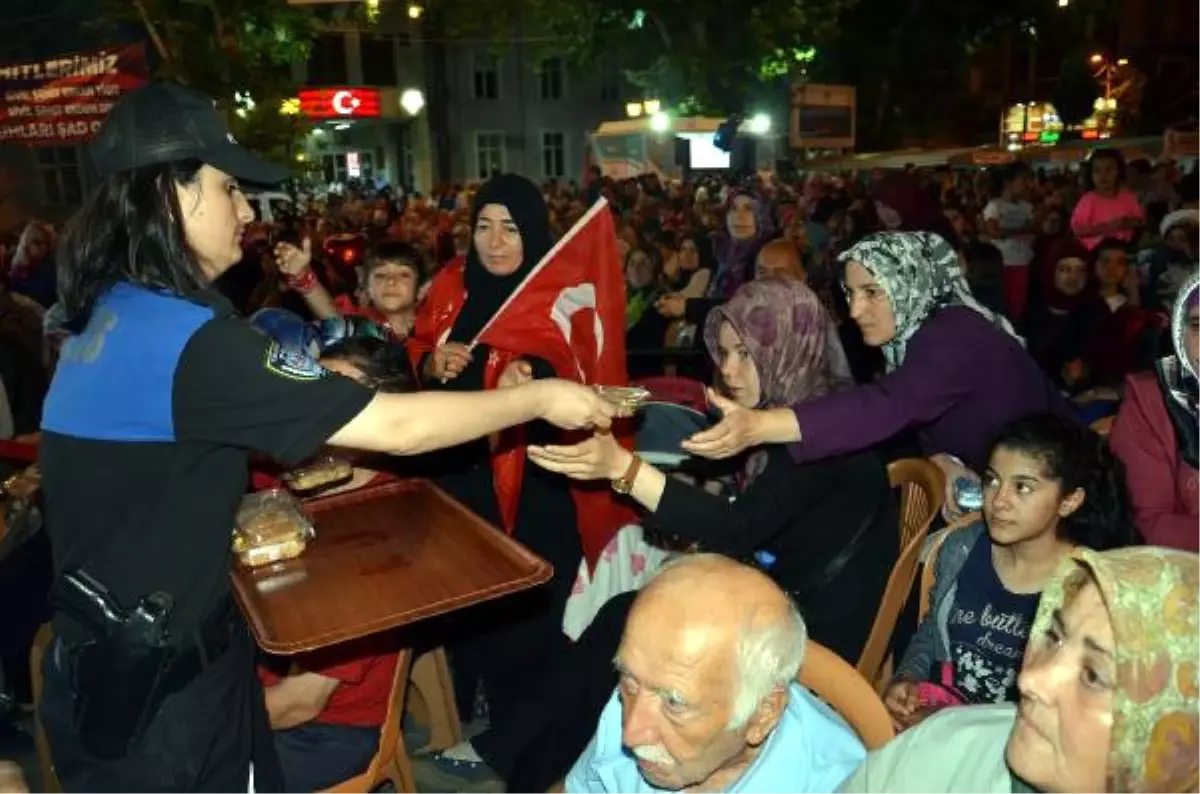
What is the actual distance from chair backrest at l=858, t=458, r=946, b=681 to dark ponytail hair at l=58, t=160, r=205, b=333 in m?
1.89

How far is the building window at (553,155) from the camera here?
3941 cm

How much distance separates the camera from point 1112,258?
6145mm

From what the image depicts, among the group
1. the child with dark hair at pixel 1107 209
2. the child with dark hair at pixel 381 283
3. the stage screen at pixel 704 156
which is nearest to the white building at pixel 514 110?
the stage screen at pixel 704 156

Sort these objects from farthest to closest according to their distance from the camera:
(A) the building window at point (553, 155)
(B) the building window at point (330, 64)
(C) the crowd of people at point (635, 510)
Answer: (A) the building window at point (553, 155) → (B) the building window at point (330, 64) → (C) the crowd of people at point (635, 510)

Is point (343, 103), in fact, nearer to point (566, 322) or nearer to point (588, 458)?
point (566, 322)

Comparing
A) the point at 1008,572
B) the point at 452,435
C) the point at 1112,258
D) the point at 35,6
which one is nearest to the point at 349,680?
the point at 452,435

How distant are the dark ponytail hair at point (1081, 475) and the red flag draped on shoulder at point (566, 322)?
53.1 inches

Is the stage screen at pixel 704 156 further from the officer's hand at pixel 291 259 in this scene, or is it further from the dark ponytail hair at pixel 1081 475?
the dark ponytail hair at pixel 1081 475

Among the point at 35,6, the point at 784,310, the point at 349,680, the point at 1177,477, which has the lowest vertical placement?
the point at 349,680

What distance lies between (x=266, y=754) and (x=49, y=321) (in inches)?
40.3

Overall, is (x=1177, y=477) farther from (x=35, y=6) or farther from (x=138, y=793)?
(x=35, y=6)

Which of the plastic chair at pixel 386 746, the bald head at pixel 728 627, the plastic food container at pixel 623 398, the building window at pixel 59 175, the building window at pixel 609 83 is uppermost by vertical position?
the building window at pixel 609 83

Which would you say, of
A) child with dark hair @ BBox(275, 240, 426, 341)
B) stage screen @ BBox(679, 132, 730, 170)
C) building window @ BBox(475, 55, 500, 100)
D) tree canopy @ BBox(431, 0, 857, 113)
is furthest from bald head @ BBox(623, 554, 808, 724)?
building window @ BBox(475, 55, 500, 100)

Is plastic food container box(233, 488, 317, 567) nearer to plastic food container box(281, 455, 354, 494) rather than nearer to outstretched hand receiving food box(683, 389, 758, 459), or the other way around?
plastic food container box(281, 455, 354, 494)
